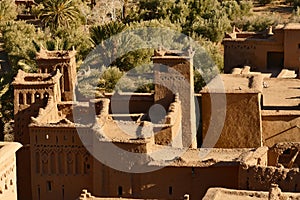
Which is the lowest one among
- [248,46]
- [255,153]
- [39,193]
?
[39,193]

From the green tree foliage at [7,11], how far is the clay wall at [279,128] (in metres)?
24.0

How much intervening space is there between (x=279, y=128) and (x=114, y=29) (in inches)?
493

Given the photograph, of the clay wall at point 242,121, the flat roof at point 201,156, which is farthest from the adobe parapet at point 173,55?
the flat roof at point 201,156

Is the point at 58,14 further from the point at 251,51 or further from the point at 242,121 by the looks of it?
the point at 242,121

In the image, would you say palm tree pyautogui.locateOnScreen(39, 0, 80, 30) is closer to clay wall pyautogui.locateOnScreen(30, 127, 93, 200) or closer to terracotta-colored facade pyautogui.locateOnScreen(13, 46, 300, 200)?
terracotta-colored facade pyautogui.locateOnScreen(13, 46, 300, 200)

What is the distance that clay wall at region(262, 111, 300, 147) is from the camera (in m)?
21.3

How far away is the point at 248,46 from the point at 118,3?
1744 cm

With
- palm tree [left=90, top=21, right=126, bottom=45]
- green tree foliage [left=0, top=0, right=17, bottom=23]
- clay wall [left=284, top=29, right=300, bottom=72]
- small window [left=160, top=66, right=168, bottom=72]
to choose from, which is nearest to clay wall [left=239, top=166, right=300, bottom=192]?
small window [left=160, top=66, right=168, bottom=72]

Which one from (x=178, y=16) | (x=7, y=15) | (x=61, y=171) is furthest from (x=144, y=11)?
(x=61, y=171)

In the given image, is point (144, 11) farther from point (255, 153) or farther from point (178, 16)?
point (255, 153)

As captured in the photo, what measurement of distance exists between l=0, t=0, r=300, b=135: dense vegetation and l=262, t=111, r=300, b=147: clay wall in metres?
5.73

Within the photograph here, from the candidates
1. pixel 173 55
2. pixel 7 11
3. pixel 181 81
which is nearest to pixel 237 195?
pixel 181 81

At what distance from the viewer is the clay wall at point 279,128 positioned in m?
21.3

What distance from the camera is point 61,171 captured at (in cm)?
1991
